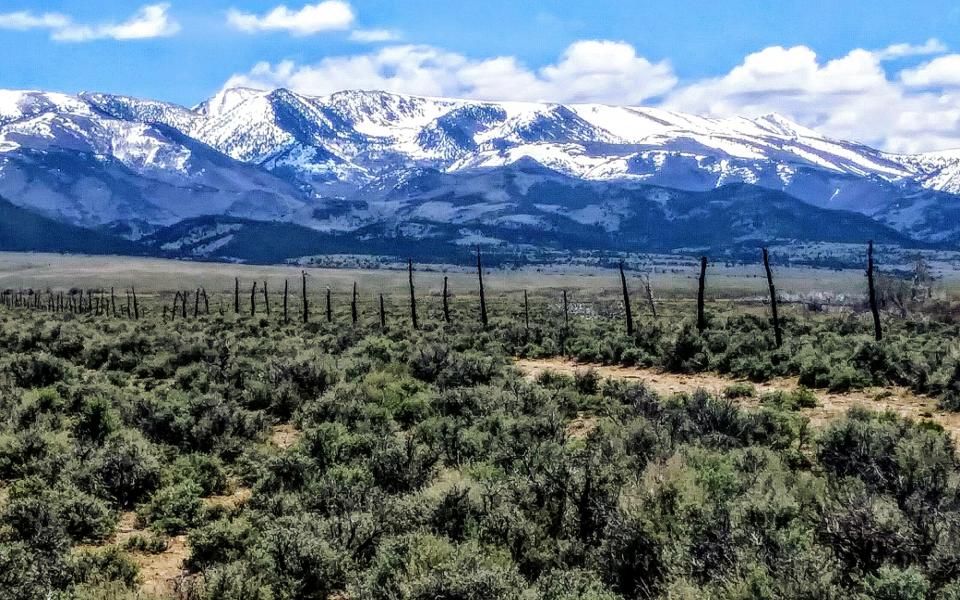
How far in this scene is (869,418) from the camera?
15438 mm

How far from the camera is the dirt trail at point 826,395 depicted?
17.6 metres

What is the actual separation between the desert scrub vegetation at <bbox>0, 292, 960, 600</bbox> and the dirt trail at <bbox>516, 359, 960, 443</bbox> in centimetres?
71

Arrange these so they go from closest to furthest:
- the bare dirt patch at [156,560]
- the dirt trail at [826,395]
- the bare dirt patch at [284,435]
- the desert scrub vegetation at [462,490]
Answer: the desert scrub vegetation at [462,490] < the bare dirt patch at [156,560] < the bare dirt patch at [284,435] < the dirt trail at [826,395]

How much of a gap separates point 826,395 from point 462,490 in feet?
49.4

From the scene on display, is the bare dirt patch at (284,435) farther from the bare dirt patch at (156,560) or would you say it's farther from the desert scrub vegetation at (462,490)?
the bare dirt patch at (156,560)

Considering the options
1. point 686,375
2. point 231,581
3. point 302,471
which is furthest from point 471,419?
point 686,375

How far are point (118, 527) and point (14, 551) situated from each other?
2.56m

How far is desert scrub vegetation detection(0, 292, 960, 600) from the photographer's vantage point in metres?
7.10

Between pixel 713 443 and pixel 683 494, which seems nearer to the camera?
pixel 683 494

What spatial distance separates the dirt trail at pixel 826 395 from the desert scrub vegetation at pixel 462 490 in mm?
712

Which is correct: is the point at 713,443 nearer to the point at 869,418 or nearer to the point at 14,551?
the point at 869,418

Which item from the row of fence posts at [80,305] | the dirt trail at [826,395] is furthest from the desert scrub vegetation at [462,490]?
the row of fence posts at [80,305]

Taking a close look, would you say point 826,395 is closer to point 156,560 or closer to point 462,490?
point 462,490

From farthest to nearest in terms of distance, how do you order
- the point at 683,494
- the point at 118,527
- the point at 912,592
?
the point at 118,527, the point at 683,494, the point at 912,592
